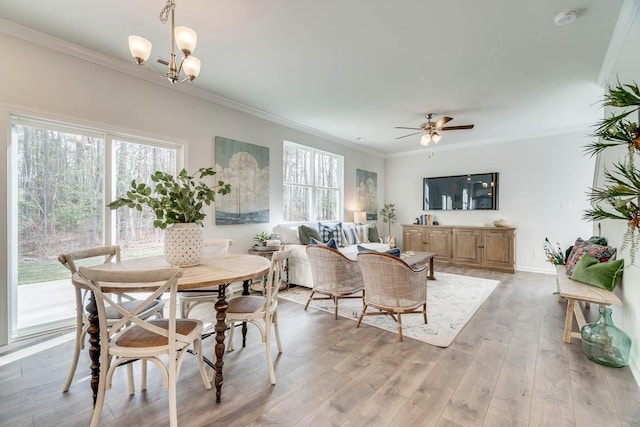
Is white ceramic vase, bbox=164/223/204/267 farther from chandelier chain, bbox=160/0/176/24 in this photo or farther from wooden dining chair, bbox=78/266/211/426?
chandelier chain, bbox=160/0/176/24

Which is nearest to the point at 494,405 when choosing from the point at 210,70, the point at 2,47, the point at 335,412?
the point at 335,412

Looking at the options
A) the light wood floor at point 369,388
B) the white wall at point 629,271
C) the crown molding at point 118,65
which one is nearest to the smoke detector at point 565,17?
the white wall at point 629,271

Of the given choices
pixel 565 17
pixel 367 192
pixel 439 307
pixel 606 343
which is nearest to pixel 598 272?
pixel 606 343

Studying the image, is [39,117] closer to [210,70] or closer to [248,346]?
[210,70]

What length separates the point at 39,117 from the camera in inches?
102

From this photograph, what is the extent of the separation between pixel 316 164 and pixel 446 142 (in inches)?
120

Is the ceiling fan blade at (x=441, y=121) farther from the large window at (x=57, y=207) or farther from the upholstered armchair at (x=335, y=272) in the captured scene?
the large window at (x=57, y=207)

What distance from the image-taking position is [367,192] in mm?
7129

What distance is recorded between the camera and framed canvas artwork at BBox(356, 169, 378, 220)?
6.88 meters

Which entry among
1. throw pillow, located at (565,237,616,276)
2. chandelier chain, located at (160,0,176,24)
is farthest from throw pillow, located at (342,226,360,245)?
chandelier chain, located at (160,0,176,24)

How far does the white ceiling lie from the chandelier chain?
6 centimetres

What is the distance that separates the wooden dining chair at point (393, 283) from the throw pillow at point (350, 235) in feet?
9.10

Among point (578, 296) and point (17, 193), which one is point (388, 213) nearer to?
point (578, 296)

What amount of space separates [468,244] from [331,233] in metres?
3.03
